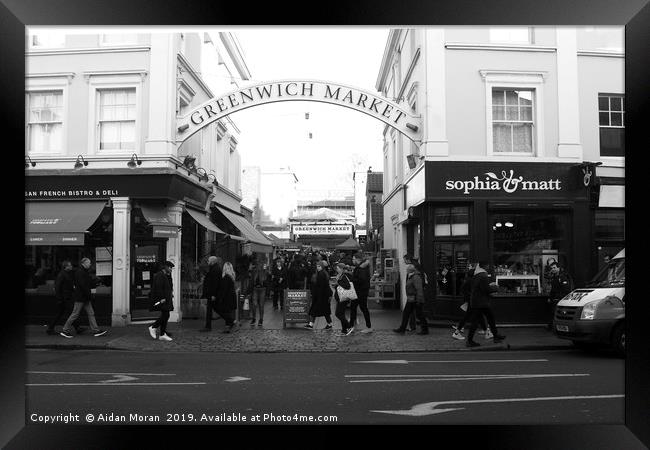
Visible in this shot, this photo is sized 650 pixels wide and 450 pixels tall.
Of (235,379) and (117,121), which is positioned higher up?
(117,121)

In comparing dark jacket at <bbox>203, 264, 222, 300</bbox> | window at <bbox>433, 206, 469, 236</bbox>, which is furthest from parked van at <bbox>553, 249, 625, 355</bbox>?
dark jacket at <bbox>203, 264, 222, 300</bbox>

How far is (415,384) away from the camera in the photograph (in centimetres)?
738

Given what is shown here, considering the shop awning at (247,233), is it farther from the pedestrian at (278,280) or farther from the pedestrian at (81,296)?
the pedestrian at (81,296)

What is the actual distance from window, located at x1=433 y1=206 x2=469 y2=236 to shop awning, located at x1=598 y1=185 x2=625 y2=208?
10.8ft

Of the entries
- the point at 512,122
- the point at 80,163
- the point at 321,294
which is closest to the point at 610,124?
the point at 512,122

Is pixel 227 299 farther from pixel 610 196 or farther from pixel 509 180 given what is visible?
pixel 610 196

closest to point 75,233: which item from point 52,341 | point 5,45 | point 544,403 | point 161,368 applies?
point 52,341

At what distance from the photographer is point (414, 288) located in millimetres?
12977

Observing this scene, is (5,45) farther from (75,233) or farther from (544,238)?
(544,238)

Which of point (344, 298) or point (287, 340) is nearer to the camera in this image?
point (287, 340)

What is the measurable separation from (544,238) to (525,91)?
3.78 m

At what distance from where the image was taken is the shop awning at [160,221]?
14484 millimetres

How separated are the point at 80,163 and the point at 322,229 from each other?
1406cm

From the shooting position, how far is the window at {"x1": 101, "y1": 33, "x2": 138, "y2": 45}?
48.0 ft
